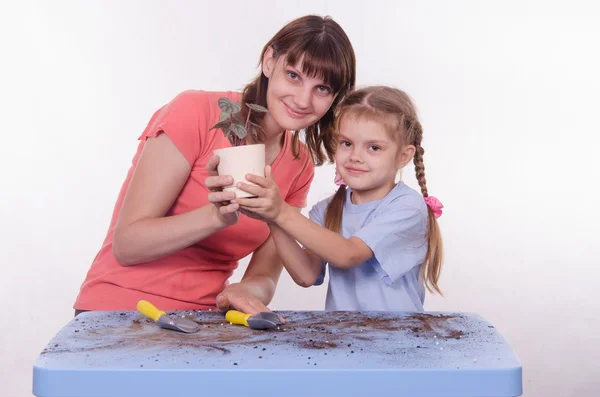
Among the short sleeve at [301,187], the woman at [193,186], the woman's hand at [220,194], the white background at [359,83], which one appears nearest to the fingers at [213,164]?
the woman's hand at [220,194]

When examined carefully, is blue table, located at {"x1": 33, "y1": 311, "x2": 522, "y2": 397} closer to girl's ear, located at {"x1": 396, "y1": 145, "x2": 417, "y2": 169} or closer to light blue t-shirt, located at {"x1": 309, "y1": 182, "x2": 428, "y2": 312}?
light blue t-shirt, located at {"x1": 309, "y1": 182, "x2": 428, "y2": 312}

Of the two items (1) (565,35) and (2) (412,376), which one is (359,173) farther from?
(1) (565,35)

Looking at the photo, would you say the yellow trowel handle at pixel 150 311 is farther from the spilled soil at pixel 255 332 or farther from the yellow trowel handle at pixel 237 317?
the yellow trowel handle at pixel 237 317

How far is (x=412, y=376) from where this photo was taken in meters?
1.20

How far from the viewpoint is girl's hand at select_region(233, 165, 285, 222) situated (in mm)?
1607

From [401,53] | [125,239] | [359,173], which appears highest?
[401,53]

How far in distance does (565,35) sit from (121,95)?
7.09 ft

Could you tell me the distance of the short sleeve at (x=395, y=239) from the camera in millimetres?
1894

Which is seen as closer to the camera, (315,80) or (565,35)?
(315,80)

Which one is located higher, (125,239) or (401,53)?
(401,53)

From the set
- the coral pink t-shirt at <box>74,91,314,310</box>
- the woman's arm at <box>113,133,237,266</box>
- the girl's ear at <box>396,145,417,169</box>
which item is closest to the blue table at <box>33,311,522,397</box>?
the woman's arm at <box>113,133,237,266</box>

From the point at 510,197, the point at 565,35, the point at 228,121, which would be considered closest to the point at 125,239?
the point at 228,121

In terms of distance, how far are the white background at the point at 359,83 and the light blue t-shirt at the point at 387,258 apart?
1.60 metres

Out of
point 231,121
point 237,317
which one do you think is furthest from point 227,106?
point 237,317
